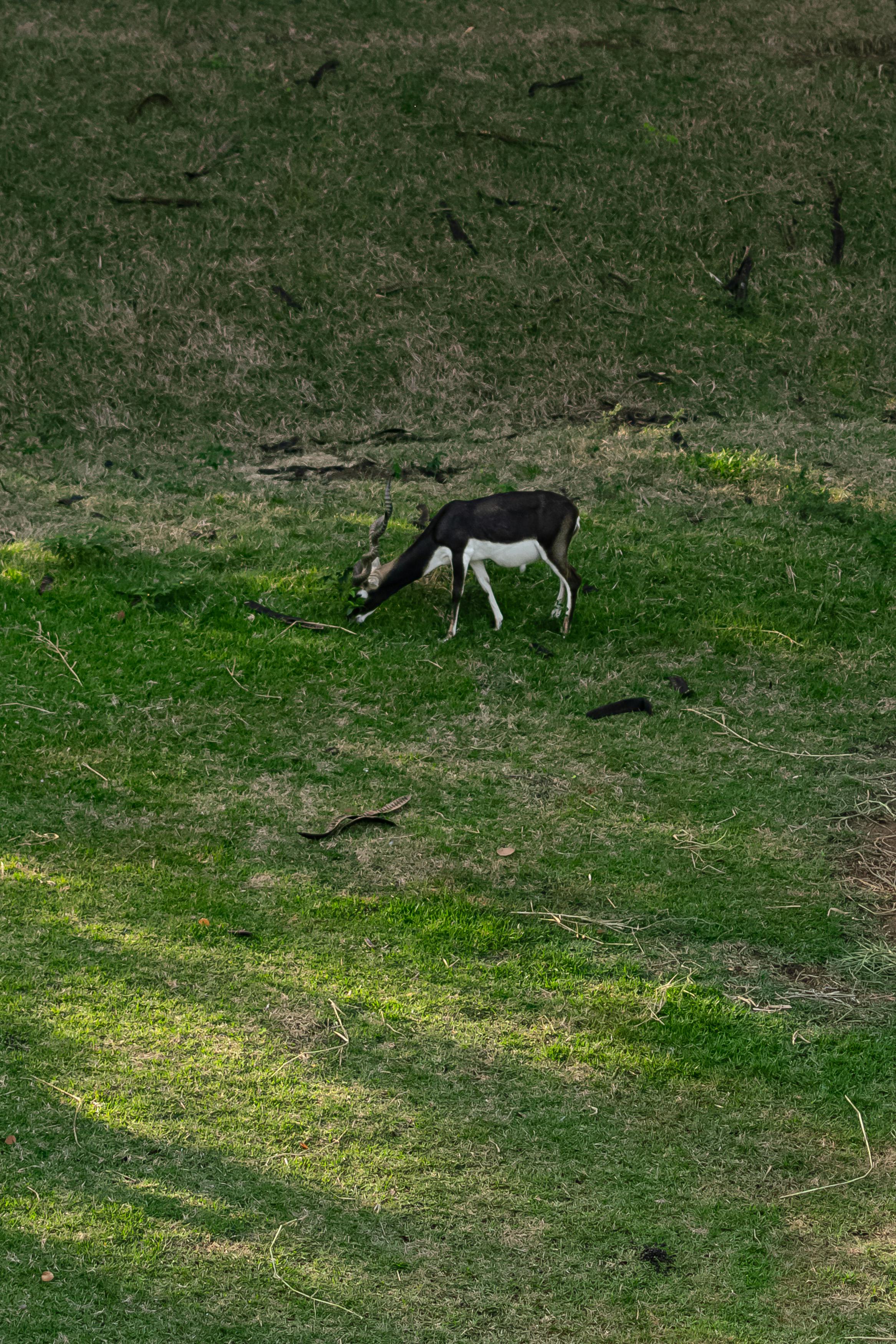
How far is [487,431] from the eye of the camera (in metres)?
14.3

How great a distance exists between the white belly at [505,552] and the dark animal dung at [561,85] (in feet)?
43.5

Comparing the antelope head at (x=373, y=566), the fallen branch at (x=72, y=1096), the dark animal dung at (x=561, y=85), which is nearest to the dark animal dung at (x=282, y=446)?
the antelope head at (x=373, y=566)

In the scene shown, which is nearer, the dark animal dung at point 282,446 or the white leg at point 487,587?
the white leg at point 487,587

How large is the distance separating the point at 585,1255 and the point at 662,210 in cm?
1624

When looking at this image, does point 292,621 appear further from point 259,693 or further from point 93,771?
point 93,771

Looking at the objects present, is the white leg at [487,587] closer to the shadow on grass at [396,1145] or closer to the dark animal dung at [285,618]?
the dark animal dung at [285,618]

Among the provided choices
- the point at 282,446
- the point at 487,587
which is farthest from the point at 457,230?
the point at 487,587

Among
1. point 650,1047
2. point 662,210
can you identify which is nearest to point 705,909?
point 650,1047

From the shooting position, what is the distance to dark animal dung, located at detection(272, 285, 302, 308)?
16.2m

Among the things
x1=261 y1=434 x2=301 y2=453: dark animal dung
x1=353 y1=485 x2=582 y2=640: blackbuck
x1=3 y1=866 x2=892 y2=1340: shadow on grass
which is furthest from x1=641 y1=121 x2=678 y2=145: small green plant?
x1=3 y1=866 x2=892 y2=1340: shadow on grass

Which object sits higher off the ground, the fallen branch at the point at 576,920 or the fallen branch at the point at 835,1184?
the fallen branch at the point at 835,1184

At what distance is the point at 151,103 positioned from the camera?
18719 mm

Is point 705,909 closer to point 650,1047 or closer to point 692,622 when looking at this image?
point 650,1047

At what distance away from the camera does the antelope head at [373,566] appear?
9.19 meters
